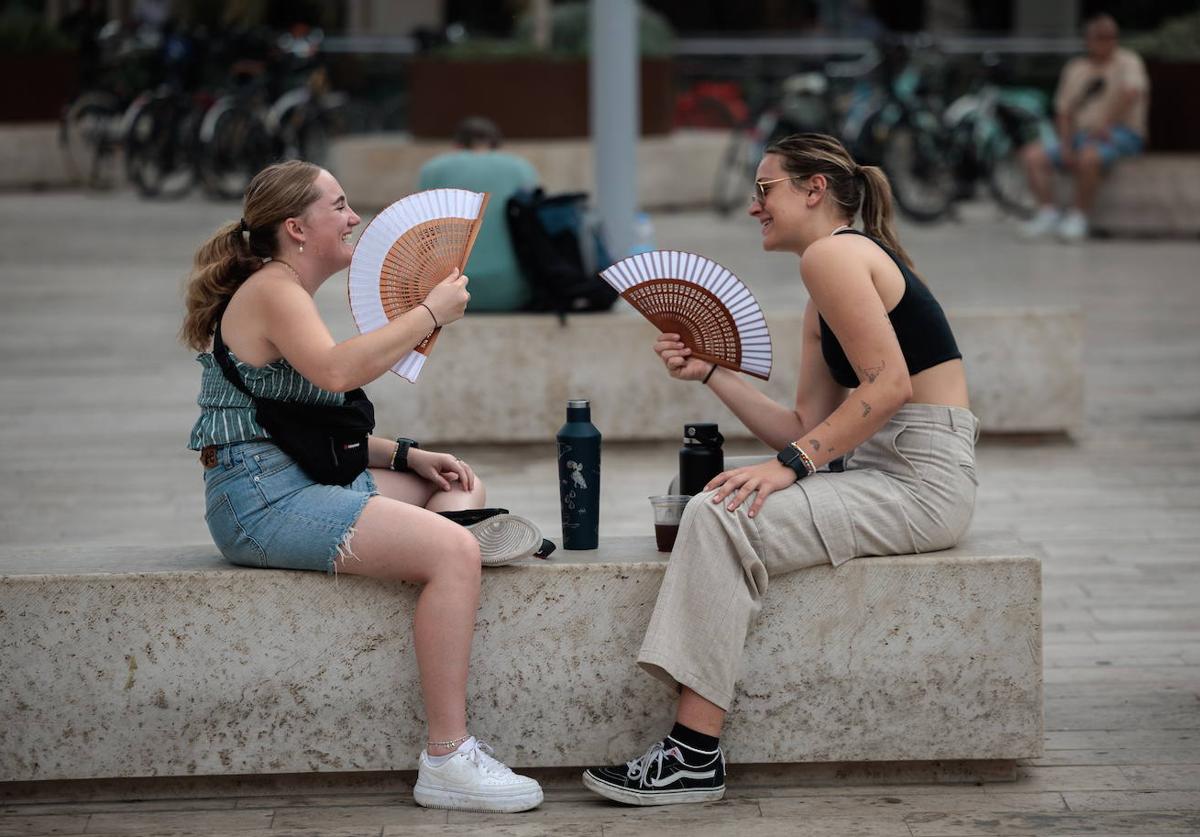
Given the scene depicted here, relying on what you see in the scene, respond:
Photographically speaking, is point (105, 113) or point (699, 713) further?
point (105, 113)

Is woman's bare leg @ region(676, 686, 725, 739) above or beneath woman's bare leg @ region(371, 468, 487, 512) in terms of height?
beneath

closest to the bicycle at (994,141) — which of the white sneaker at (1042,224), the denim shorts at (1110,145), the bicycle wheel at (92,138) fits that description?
the white sneaker at (1042,224)

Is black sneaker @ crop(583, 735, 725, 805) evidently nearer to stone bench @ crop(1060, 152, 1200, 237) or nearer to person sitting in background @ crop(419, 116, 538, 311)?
person sitting in background @ crop(419, 116, 538, 311)

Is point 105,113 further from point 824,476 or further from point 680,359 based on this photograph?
point 824,476

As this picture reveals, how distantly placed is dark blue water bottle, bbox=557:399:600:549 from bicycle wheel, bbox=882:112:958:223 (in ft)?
33.4

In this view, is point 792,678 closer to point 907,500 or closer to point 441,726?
point 907,500

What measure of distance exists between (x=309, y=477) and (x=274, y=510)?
11 centimetres

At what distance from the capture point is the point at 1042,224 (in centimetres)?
1293

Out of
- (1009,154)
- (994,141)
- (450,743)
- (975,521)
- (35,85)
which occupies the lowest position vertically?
(975,521)

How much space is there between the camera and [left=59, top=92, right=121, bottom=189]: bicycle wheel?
16.1m

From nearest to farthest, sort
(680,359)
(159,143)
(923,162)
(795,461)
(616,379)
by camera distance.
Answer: (795,461)
(680,359)
(616,379)
(923,162)
(159,143)

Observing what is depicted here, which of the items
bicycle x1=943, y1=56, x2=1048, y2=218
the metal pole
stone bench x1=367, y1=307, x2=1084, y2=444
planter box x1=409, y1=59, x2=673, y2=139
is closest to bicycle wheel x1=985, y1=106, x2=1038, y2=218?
bicycle x1=943, y1=56, x2=1048, y2=218

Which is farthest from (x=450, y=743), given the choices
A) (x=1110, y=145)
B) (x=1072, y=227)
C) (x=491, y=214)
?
(x=1110, y=145)

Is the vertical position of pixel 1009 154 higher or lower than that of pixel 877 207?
lower
